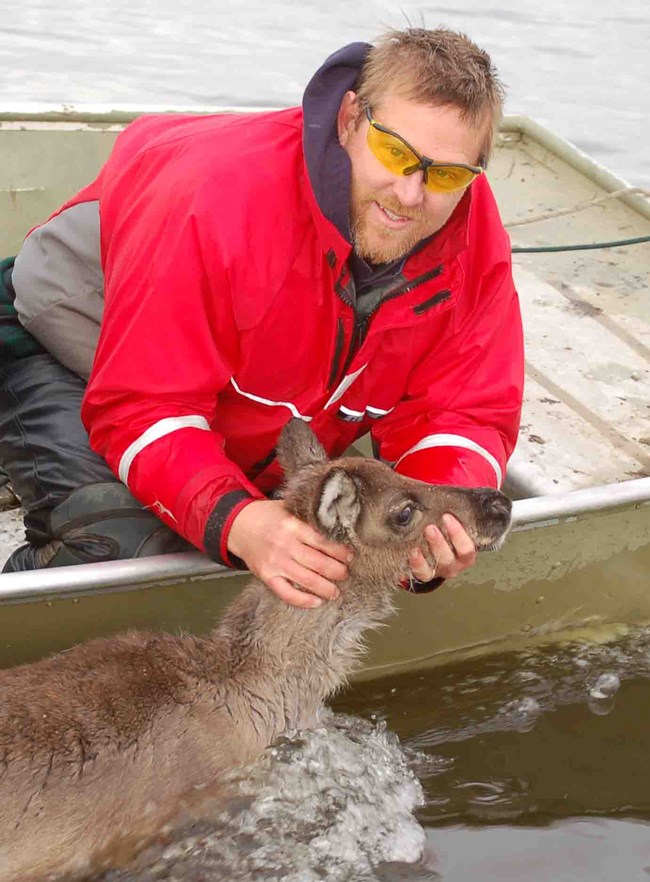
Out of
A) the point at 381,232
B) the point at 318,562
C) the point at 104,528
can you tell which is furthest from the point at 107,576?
the point at 381,232

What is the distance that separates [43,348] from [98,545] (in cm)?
110

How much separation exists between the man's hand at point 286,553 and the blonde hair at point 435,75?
5.30 feet

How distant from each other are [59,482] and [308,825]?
176 cm

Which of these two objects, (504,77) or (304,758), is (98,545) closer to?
(304,758)

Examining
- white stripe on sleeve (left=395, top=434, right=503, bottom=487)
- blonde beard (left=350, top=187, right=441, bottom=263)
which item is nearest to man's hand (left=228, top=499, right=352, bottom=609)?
white stripe on sleeve (left=395, top=434, right=503, bottom=487)

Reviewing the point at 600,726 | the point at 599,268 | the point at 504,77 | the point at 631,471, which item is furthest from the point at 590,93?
the point at 600,726

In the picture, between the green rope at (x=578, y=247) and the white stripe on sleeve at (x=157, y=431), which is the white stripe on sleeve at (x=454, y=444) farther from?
the green rope at (x=578, y=247)

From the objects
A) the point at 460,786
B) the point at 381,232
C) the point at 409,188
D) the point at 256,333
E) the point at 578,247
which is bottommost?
the point at 460,786

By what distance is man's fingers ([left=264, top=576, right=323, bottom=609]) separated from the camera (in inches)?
185

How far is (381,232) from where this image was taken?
5.06 meters

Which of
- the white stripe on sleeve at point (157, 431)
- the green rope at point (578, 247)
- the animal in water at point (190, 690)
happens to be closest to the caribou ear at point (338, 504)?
the animal in water at point (190, 690)

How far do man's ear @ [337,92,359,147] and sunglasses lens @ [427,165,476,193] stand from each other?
0.39 meters

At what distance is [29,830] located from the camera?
4.30 m

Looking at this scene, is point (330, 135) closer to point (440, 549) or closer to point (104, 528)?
point (440, 549)
